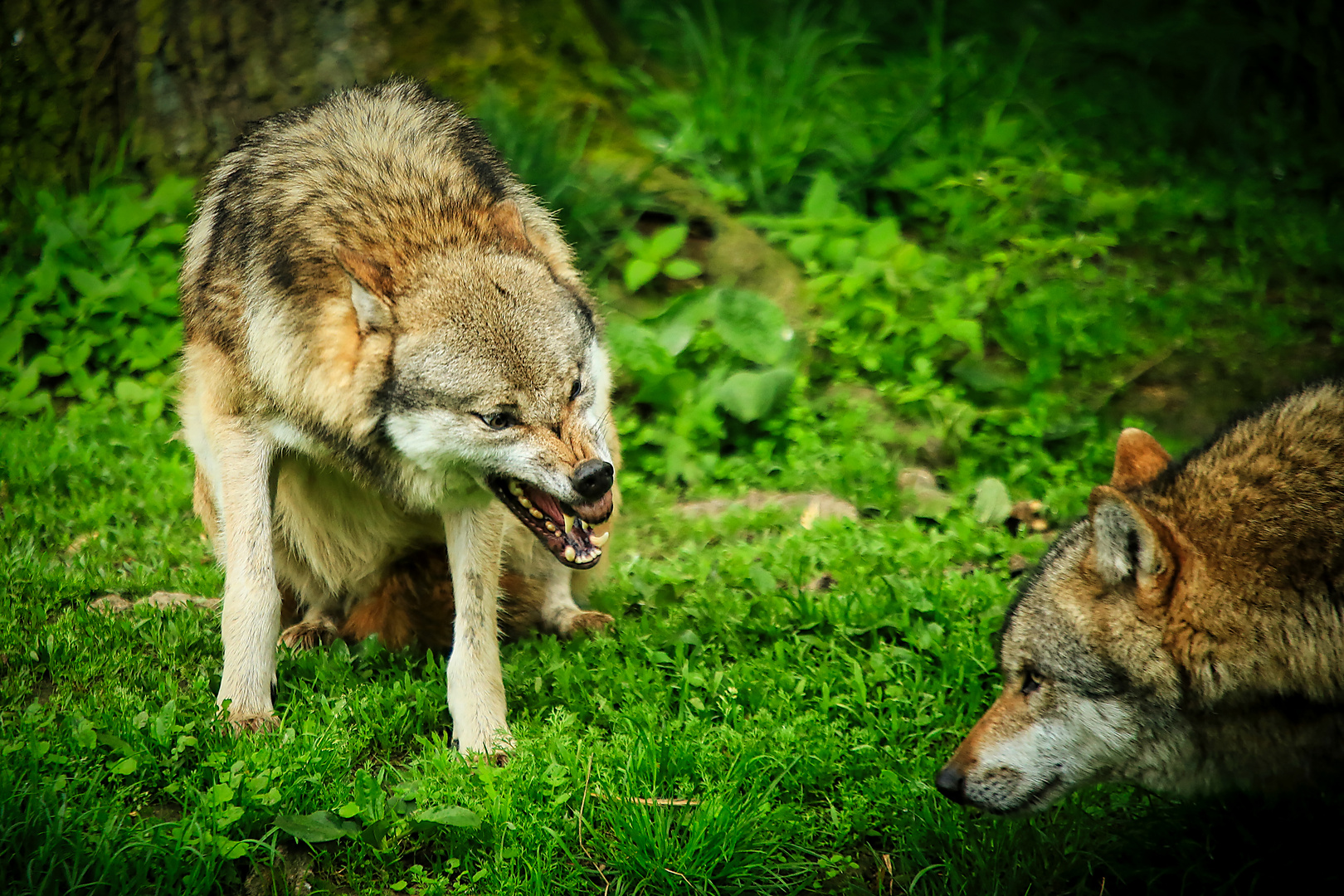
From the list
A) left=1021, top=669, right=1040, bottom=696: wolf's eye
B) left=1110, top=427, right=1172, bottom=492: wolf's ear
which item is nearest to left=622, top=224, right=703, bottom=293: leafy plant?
left=1110, top=427, right=1172, bottom=492: wolf's ear

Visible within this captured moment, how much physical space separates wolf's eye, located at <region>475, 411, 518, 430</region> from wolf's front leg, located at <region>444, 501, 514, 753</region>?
1.72 ft

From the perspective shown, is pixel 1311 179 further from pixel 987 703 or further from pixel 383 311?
pixel 383 311

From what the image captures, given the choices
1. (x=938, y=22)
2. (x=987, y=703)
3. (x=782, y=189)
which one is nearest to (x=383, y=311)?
(x=987, y=703)

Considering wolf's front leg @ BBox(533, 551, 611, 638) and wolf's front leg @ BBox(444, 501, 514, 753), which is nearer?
wolf's front leg @ BBox(444, 501, 514, 753)

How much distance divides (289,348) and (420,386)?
497 millimetres

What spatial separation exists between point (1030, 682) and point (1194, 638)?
21.2 inches

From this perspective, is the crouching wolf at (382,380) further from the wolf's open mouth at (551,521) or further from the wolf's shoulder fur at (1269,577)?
the wolf's shoulder fur at (1269,577)

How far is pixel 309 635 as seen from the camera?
417 cm

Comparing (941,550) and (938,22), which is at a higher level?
(938,22)

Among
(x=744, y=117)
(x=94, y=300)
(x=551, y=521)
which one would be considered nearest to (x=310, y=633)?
(x=551, y=521)

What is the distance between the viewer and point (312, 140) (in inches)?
152

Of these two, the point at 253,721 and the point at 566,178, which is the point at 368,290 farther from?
the point at 566,178

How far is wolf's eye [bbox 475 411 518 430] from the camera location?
3332 mm

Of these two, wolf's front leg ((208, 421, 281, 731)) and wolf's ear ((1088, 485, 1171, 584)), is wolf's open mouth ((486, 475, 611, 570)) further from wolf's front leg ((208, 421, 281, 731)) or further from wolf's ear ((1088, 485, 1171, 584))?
wolf's ear ((1088, 485, 1171, 584))
